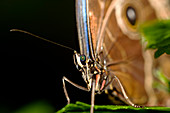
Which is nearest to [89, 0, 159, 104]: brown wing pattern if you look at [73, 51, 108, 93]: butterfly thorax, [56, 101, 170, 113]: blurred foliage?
[73, 51, 108, 93]: butterfly thorax

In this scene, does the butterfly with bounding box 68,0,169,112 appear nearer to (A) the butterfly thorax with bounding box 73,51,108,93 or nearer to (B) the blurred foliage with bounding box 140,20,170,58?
(A) the butterfly thorax with bounding box 73,51,108,93

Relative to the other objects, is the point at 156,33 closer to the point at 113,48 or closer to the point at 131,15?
the point at 113,48

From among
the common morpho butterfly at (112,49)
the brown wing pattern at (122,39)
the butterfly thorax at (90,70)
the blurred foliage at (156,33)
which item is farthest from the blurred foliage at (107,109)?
the brown wing pattern at (122,39)

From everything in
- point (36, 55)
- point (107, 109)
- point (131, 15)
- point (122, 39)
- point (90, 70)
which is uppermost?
point (131, 15)

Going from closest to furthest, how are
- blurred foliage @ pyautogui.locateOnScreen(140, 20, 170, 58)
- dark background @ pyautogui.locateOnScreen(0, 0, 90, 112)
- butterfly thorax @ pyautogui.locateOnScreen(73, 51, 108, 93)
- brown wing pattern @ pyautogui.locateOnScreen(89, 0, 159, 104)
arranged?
blurred foliage @ pyautogui.locateOnScreen(140, 20, 170, 58)
butterfly thorax @ pyautogui.locateOnScreen(73, 51, 108, 93)
brown wing pattern @ pyautogui.locateOnScreen(89, 0, 159, 104)
dark background @ pyautogui.locateOnScreen(0, 0, 90, 112)

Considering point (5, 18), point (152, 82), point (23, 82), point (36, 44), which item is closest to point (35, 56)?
point (36, 44)

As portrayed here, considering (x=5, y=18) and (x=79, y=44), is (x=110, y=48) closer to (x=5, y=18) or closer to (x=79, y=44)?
(x=79, y=44)

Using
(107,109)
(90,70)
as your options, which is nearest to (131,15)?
(90,70)
